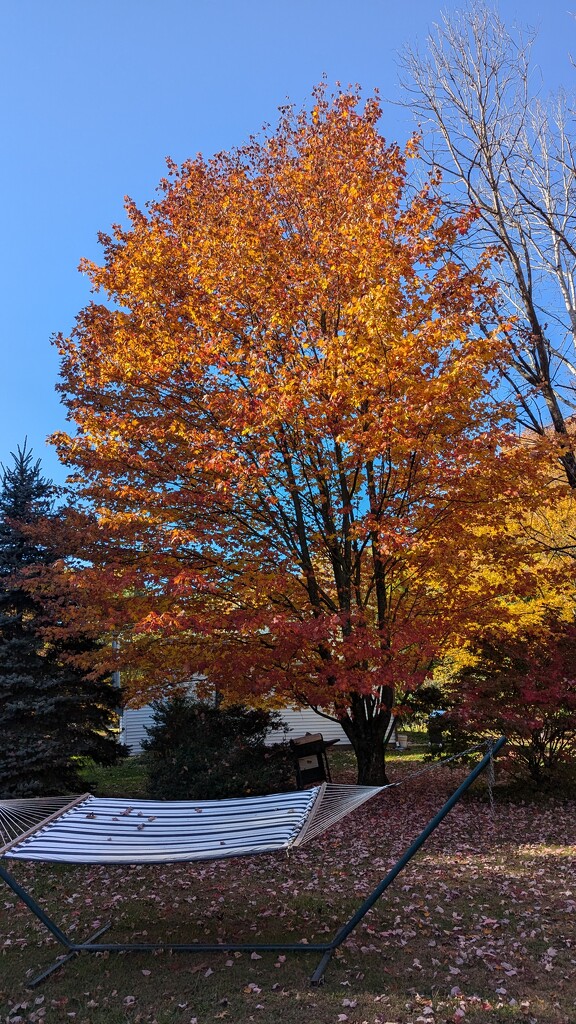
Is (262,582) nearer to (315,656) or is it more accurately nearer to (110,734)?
(315,656)

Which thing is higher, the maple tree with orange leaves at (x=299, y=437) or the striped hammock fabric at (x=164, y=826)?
the maple tree with orange leaves at (x=299, y=437)

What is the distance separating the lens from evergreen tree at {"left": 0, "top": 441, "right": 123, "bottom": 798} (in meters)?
9.85

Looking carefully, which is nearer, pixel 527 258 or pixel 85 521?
pixel 85 521

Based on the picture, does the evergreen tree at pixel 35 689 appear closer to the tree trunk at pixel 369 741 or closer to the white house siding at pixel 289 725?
the tree trunk at pixel 369 741

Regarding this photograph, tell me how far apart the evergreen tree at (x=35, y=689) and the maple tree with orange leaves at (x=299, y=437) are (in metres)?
1.92

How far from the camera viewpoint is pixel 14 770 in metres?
9.74

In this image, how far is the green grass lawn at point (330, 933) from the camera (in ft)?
11.4

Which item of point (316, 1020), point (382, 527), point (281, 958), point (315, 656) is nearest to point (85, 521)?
point (315, 656)

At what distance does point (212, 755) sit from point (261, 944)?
17.3 ft

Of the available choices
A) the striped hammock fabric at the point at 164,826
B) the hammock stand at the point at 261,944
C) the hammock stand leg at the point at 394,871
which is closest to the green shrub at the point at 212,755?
the striped hammock fabric at the point at 164,826

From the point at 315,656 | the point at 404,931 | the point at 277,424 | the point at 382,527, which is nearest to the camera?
the point at 404,931

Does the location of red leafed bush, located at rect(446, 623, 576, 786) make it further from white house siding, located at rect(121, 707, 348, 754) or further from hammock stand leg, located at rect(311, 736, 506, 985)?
white house siding, located at rect(121, 707, 348, 754)

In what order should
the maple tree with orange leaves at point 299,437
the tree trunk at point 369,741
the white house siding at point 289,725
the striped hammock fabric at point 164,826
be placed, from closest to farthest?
the striped hammock fabric at point 164,826 < the maple tree with orange leaves at point 299,437 < the tree trunk at point 369,741 < the white house siding at point 289,725

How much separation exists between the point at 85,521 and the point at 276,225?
477 centimetres
